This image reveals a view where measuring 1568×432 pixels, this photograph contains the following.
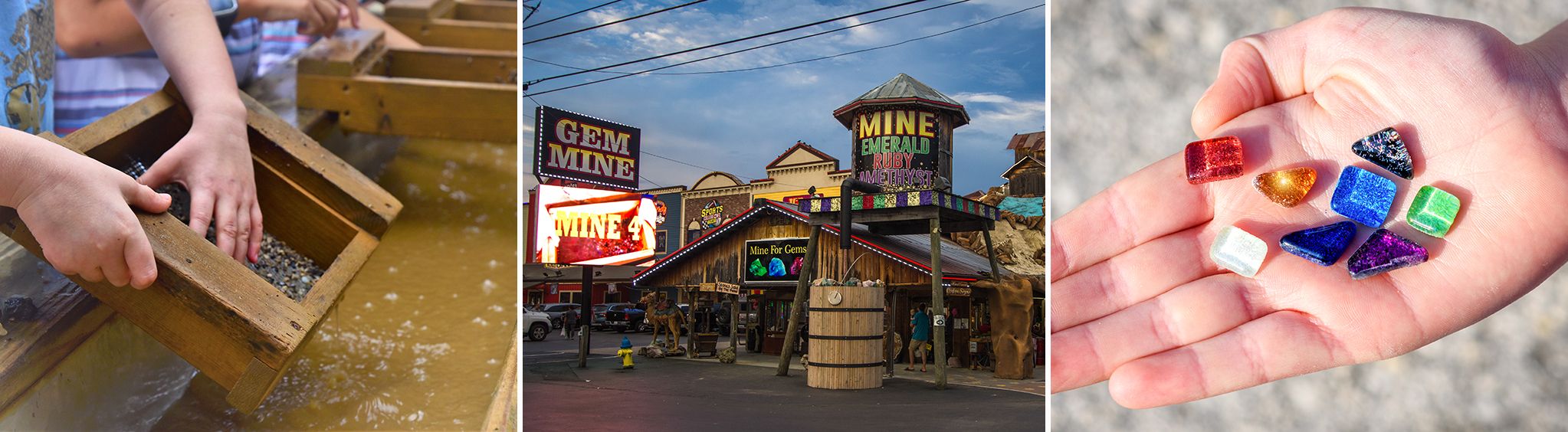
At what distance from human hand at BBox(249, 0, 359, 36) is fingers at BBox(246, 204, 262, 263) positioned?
0.55 m

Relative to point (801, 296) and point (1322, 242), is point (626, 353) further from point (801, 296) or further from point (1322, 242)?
point (1322, 242)

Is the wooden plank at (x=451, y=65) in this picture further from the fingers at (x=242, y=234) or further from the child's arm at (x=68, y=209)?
the child's arm at (x=68, y=209)

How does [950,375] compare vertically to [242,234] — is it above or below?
below

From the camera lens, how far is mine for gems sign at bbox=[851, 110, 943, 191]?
191 cm

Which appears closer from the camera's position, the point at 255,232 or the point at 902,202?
the point at 902,202

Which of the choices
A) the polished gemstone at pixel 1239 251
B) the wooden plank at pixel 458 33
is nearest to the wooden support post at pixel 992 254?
the polished gemstone at pixel 1239 251

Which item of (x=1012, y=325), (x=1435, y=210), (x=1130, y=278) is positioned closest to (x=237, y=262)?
(x=1012, y=325)

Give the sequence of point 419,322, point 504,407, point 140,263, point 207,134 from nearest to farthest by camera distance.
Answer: point 140,263, point 207,134, point 504,407, point 419,322

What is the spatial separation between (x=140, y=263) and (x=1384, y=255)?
251 centimetres

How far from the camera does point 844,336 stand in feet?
6.30

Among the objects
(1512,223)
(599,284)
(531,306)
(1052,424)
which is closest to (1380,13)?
(1512,223)

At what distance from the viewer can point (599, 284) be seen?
6.61 feet

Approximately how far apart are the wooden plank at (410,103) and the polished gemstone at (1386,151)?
2.07 m

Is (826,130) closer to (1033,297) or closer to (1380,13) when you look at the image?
(1033,297)
